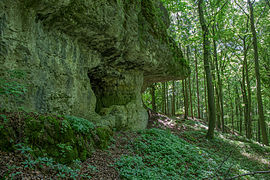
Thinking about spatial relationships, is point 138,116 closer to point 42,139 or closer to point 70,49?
point 70,49

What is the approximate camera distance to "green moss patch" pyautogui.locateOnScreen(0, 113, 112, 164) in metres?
3.60

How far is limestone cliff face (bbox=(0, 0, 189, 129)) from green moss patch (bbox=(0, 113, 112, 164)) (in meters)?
1.57

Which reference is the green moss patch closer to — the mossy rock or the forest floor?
the forest floor

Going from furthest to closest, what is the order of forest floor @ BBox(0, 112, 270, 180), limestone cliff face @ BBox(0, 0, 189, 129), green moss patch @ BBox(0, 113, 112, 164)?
1. limestone cliff face @ BBox(0, 0, 189, 129)
2. green moss patch @ BBox(0, 113, 112, 164)
3. forest floor @ BBox(0, 112, 270, 180)

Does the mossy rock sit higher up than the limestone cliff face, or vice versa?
the limestone cliff face

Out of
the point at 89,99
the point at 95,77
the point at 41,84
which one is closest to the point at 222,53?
the point at 95,77

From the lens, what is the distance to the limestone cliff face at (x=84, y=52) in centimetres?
535

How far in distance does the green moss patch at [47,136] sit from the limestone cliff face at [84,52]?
5.15ft

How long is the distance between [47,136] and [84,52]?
16.1 feet

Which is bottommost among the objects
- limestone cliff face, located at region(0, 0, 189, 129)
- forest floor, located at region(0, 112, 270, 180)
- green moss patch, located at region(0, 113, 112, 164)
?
forest floor, located at region(0, 112, 270, 180)

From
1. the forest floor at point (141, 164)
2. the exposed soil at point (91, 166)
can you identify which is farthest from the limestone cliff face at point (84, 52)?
the forest floor at point (141, 164)

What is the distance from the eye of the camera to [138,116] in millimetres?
11398

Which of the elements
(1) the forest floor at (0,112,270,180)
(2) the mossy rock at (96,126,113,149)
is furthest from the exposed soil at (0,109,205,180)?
(2) the mossy rock at (96,126,113,149)

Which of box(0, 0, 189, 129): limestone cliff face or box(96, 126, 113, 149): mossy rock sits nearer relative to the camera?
box(0, 0, 189, 129): limestone cliff face
